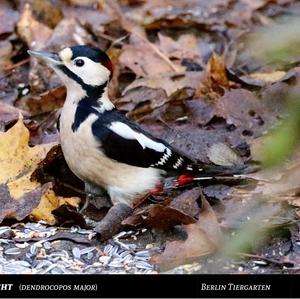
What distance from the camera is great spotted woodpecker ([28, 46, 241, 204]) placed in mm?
4293

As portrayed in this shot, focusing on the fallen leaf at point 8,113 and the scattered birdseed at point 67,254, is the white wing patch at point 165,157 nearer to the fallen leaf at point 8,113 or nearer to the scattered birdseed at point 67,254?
the scattered birdseed at point 67,254

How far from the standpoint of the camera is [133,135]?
4352 millimetres

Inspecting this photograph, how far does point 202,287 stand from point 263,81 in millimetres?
2637

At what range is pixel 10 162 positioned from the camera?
14.5ft

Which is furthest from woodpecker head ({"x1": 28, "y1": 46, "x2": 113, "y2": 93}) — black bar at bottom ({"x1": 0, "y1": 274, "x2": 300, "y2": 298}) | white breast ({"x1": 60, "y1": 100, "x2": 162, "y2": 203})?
black bar at bottom ({"x1": 0, "y1": 274, "x2": 300, "y2": 298})

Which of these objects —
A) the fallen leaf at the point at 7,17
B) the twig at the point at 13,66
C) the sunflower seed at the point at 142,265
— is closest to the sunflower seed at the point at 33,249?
the sunflower seed at the point at 142,265

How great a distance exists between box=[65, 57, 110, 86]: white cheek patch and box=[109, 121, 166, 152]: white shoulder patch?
0.24 metres

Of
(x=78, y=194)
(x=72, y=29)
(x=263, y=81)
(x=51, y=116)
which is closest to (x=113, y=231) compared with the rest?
(x=78, y=194)

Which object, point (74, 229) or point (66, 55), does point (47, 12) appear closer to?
point (66, 55)

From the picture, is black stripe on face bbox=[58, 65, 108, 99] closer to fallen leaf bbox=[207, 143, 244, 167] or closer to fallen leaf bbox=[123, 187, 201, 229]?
fallen leaf bbox=[123, 187, 201, 229]

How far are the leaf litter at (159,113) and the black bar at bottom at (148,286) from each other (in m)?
0.12

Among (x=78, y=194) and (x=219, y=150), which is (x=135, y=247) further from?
(x=219, y=150)

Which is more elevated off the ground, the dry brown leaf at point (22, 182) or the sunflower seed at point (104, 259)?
the sunflower seed at point (104, 259)

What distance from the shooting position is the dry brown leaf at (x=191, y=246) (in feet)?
11.7
